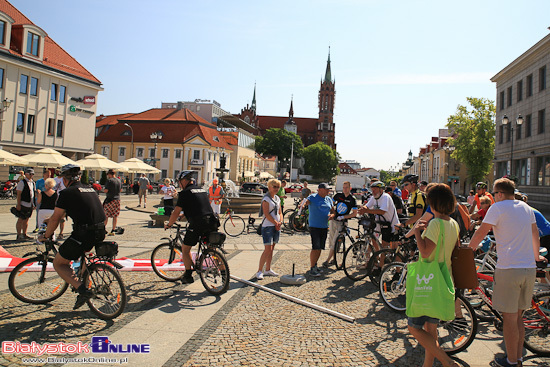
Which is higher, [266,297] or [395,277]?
[395,277]

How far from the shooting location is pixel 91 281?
206 inches

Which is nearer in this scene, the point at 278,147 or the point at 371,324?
the point at 371,324

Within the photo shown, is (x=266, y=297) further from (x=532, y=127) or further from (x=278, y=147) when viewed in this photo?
(x=278, y=147)

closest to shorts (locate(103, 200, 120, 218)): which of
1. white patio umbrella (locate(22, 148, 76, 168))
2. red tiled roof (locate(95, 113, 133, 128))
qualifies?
white patio umbrella (locate(22, 148, 76, 168))

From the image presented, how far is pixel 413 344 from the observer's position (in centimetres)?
478

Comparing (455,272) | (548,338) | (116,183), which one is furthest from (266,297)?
(116,183)

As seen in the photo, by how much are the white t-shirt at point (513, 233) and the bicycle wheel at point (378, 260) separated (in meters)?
2.68

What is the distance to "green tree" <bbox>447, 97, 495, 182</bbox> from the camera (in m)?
49.8

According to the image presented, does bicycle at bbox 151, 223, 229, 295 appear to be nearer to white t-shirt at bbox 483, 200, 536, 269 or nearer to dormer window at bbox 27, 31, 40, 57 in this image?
white t-shirt at bbox 483, 200, 536, 269

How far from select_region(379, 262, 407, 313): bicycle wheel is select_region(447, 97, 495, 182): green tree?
49406 millimetres

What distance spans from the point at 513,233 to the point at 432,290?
3.97 ft

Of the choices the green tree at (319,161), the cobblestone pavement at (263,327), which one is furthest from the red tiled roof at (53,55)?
the green tree at (319,161)

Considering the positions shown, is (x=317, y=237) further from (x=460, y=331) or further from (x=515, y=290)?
(x=515, y=290)

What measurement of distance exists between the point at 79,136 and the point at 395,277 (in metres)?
39.6
